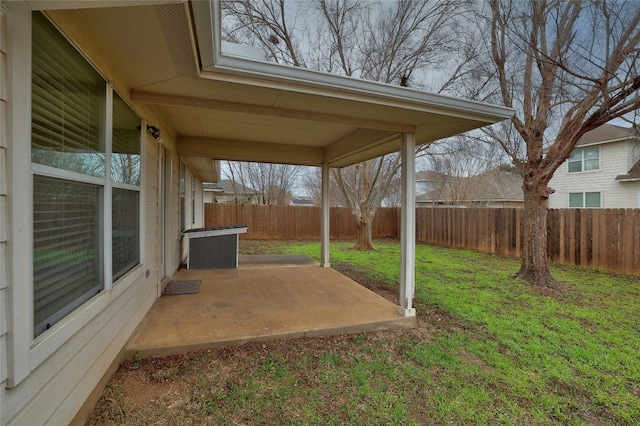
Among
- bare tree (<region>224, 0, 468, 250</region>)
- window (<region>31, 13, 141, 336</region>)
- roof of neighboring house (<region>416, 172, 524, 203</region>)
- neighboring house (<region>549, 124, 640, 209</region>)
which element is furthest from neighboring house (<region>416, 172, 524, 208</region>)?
window (<region>31, 13, 141, 336</region>)

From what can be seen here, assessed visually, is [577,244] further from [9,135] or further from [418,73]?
[9,135]

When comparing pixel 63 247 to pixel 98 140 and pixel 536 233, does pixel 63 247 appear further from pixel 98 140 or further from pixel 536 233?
pixel 536 233

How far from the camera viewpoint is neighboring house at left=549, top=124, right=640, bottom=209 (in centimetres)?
1096

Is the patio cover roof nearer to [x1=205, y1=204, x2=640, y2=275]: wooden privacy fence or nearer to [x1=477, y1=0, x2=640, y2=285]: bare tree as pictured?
[x1=477, y1=0, x2=640, y2=285]: bare tree

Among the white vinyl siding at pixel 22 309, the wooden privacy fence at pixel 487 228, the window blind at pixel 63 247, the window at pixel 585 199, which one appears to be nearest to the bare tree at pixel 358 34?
the wooden privacy fence at pixel 487 228

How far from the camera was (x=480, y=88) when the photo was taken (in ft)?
21.6

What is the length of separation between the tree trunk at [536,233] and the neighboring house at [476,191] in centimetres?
1153

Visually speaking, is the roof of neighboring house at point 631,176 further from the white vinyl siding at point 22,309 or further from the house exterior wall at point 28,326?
the white vinyl siding at point 22,309

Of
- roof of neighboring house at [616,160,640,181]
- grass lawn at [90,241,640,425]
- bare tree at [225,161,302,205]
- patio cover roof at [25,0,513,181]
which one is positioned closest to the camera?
patio cover roof at [25,0,513,181]

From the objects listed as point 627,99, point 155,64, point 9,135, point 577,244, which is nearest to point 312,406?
point 9,135

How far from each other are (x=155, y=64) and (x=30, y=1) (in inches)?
50.7

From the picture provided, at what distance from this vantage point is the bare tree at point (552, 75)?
412 cm

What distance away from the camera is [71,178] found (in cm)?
169

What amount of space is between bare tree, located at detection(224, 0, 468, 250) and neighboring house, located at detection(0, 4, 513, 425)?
585 centimetres
